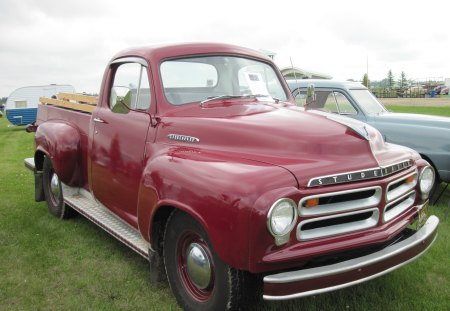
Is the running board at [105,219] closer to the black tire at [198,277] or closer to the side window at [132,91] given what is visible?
the black tire at [198,277]

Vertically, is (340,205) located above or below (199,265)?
above

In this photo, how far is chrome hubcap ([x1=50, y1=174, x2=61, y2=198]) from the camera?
517 cm

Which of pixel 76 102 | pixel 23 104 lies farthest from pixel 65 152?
pixel 23 104

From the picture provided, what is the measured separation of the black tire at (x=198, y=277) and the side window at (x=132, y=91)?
4.00 ft

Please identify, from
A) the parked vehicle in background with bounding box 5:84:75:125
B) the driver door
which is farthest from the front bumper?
the parked vehicle in background with bounding box 5:84:75:125

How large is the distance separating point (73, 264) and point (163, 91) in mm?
1779

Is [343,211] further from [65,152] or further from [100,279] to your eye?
[65,152]

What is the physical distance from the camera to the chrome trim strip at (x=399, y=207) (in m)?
2.76

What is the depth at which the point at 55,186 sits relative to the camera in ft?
17.2

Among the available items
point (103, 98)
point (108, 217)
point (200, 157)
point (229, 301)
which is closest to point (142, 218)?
point (200, 157)

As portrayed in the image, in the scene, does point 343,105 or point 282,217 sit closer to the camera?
point 282,217

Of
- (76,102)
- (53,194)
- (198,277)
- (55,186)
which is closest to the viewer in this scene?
(198,277)

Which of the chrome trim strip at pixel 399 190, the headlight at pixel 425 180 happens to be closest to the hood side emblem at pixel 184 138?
the chrome trim strip at pixel 399 190

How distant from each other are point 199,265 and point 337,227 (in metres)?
0.87
